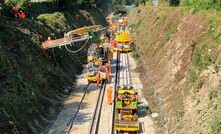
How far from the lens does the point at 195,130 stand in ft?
50.0

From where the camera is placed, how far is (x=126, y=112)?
68.2 feet

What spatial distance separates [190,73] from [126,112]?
4810 mm

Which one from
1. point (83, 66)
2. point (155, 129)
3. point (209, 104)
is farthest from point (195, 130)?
point (83, 66)

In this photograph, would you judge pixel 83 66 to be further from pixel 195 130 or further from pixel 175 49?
pixel 195 130

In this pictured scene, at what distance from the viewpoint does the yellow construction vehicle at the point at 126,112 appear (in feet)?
62.1

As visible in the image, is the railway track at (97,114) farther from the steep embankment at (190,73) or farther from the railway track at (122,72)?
the steep embankment at (190,73)

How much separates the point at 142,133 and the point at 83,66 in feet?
66.7

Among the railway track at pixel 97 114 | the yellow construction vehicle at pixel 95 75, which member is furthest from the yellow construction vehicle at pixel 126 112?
the yellow construction vehicle at pixel 95 75

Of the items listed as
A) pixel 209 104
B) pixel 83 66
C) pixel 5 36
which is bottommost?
pixel 83 66

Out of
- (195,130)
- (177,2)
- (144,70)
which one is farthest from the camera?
(177,2)

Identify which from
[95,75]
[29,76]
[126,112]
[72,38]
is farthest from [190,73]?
[29,76]

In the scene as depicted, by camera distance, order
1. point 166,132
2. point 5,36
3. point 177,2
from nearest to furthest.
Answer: point 166,132, point 5,36, point 177,2

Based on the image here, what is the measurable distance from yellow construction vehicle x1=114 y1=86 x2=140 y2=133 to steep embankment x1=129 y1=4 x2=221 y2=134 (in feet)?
6.45

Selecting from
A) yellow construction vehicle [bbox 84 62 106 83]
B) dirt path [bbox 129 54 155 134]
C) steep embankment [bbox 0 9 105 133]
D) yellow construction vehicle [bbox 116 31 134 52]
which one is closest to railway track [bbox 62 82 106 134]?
yellow construction vehicle [bbox 84 62 106 83]
